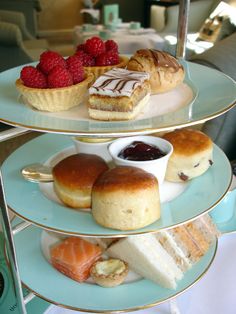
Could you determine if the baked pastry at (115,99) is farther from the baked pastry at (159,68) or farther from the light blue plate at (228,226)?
the light blue plate at (228,226)

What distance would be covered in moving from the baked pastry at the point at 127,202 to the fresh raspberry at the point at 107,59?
226 millimetres

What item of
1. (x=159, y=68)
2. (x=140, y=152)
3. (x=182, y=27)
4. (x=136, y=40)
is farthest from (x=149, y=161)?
(x=136, y=40)

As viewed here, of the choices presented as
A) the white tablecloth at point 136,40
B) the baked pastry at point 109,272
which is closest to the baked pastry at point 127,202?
the baked pastry at point 109,272

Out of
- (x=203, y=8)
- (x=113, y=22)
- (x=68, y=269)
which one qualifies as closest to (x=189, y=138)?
(x=68, y=269)

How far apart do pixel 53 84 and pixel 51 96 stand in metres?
0.03

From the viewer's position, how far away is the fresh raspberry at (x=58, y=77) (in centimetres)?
59

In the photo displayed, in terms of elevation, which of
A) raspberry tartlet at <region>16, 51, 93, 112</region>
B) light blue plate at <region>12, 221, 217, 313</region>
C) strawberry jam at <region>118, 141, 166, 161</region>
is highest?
raspberry tartlet at <region>16, 51, 93, 112</region>

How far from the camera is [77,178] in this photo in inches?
25.9

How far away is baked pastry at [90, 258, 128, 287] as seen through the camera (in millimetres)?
669

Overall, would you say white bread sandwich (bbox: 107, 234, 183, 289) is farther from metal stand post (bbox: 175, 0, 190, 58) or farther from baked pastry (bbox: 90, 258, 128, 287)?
metal stand post (bbox: 175, 0, 190, 58)

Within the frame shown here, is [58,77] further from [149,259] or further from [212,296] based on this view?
[212,296]

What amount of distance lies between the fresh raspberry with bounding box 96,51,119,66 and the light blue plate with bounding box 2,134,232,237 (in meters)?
0.22

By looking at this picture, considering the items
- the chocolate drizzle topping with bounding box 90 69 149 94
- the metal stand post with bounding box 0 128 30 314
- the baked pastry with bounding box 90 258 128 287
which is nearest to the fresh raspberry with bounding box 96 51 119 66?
the chocolate drizzle topping with bounding box 90 69 149 94

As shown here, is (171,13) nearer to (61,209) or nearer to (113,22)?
(113,22)
